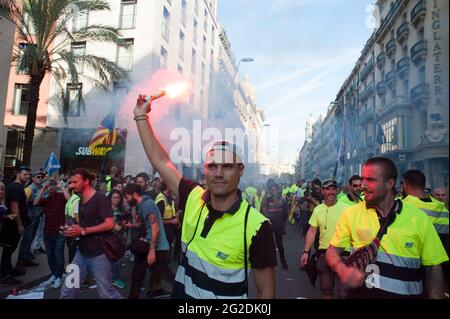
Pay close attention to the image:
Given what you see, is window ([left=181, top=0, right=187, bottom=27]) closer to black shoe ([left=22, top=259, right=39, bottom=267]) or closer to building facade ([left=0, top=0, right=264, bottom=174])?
building facade ([left=0, top=0, right=264, bottom=174])

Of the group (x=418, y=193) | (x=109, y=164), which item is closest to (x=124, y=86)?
(x=109, y=164)

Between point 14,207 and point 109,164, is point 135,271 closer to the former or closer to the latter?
point 14,207

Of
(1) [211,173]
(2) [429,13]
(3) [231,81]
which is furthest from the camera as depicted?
(3) [231,81]

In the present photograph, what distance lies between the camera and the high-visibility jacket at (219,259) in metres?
1.60

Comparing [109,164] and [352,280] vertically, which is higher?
[109,164]

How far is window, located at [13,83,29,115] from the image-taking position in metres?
19.3

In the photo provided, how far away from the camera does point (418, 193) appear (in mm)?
3527

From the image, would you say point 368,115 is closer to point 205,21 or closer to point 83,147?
point 205,21

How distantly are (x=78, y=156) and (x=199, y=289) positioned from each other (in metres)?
17.8

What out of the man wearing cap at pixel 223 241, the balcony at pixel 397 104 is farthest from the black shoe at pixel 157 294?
the balcony at pixel 397 104

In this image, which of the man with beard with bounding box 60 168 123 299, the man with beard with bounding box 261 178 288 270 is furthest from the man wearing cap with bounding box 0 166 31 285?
the man with beard with bounding box 261 178 288 270

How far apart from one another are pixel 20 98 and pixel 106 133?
768 centimetres

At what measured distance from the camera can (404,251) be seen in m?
1.86

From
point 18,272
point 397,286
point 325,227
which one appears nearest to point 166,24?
point 18,272
